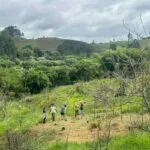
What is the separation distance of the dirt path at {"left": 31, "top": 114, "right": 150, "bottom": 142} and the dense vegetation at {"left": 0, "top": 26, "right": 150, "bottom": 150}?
238 mm

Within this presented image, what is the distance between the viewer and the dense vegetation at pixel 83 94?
11.5 meters

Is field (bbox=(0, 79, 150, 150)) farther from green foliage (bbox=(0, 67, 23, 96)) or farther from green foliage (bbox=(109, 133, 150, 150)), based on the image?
green foliage (bbox=(0, 67, 23, 96))

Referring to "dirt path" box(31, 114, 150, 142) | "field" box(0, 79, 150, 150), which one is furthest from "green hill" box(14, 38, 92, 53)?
"dirt path" box(31, 114, 150, 142)

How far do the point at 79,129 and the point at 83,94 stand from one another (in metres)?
26.4

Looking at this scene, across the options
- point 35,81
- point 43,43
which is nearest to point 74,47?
point 43,43

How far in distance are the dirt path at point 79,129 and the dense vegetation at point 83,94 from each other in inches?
9.4

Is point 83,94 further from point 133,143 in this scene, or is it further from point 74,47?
point 74,47

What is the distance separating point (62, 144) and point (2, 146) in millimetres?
3376

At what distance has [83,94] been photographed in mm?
54344

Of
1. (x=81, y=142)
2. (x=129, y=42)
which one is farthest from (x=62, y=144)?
(x=129, y=42)

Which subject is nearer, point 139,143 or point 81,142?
point 139,143

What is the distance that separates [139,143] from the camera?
19.6m

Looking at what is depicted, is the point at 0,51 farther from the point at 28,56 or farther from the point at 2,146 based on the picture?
the point at 2,146

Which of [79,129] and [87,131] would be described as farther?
[79,129]
